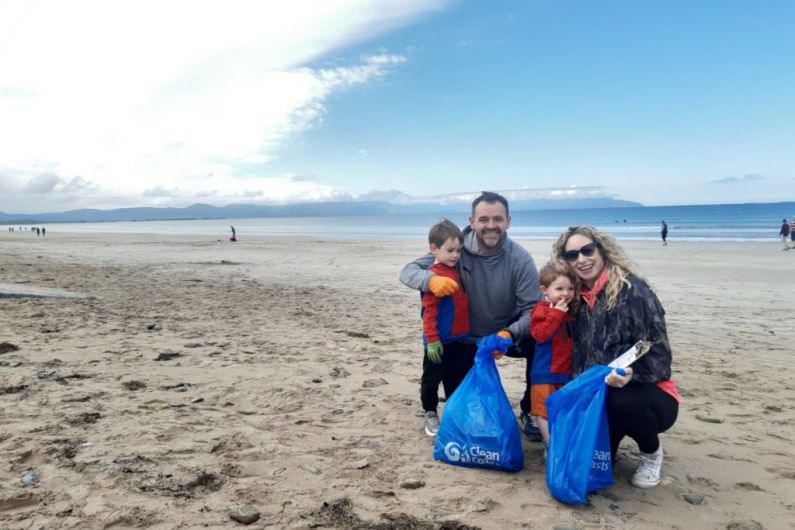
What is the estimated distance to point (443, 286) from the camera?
3566mm

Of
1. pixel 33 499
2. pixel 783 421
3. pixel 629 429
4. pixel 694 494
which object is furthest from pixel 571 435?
pixel 33 499

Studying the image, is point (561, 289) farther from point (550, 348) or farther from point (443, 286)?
point (443, 286)

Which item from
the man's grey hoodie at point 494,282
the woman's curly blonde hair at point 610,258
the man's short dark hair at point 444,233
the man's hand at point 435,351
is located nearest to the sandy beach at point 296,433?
the man's hand at point 435,351

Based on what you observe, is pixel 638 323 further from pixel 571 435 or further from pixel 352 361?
pixel 352 361

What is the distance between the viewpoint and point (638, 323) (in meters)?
3.04

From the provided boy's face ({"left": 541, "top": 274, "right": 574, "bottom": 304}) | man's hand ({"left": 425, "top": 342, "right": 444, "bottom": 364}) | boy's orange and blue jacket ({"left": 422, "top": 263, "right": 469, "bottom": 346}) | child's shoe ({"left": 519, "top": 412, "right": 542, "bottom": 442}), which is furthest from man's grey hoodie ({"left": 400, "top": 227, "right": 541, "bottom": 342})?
child's shoe ({"left": 519, "top": 412, "right": 542, "bottom": 442})

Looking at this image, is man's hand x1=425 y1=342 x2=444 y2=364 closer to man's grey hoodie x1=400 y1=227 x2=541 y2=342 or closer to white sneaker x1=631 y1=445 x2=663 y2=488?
man's grey hoodie x1=400 y1=227 x2=541 y2=342

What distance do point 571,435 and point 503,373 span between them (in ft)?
9.12

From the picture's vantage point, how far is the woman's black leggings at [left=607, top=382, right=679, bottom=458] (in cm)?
304

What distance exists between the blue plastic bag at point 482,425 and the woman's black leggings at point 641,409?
24.8 inches

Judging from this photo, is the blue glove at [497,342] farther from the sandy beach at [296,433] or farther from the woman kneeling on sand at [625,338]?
the sandy beach at [296,433]

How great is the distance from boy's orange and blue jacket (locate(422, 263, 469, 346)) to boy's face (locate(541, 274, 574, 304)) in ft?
2.35

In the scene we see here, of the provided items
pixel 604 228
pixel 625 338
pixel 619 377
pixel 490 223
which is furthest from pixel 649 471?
pixel 604 228

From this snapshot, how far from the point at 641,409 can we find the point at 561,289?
84 centimetres
